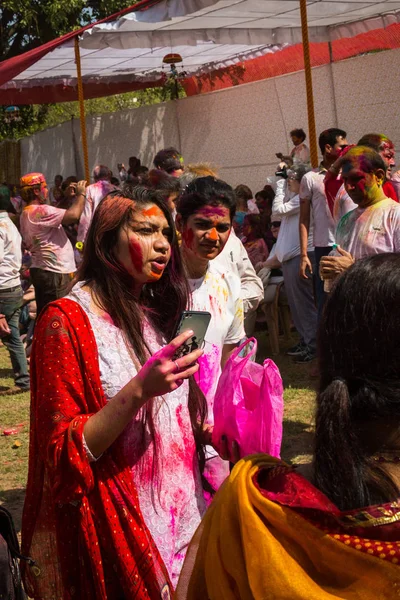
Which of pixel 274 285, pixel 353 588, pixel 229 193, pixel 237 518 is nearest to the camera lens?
pixel 353 588

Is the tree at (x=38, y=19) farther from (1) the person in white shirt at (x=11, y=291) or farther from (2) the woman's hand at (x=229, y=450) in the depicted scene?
(2) the woman's hand at (x=229, y=450)

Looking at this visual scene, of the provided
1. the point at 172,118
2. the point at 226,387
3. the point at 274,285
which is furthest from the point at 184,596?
the point at 172,118

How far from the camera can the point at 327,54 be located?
11.8 metres

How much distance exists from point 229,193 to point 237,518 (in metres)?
2.20

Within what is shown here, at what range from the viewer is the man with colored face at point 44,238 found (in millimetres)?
8602

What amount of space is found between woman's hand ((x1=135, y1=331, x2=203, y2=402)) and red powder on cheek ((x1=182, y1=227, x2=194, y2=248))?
1434mm

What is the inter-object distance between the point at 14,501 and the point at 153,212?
11.1 ft

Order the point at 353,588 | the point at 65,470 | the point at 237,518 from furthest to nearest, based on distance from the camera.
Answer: the point at 65,470 → the point at 237,518 → the point at 353,588

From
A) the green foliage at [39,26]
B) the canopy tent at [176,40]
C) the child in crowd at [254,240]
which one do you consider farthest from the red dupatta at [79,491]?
the green foliage at [39,26]

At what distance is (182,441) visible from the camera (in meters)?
2.38

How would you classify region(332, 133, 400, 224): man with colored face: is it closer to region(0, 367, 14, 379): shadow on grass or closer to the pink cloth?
the pink cloth

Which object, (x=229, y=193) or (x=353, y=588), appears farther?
(x=229, y=193)

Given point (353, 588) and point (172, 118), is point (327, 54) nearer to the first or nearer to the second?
point (172, 118)

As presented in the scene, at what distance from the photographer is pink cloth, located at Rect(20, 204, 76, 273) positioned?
28.3 feet
